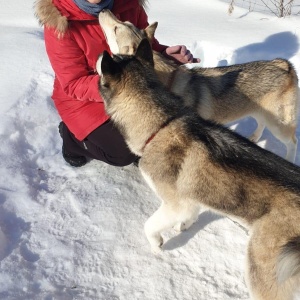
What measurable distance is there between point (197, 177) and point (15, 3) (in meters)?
4.96

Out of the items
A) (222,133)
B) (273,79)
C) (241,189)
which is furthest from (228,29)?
(241,189)

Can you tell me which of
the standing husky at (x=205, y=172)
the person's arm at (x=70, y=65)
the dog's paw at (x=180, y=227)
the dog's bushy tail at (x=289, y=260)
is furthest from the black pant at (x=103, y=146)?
the dog's bushy tail at (x=289, y=260)

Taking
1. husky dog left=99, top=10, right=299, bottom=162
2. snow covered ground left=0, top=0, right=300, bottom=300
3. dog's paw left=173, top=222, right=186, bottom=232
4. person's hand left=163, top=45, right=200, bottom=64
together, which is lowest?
snow covered ground left=0, top=0, right=300, bottom=300

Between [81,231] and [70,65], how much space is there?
114 centimetres

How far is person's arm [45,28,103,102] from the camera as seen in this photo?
2455 mm

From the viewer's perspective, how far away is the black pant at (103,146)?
107 inches

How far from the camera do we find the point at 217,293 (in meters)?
2.08

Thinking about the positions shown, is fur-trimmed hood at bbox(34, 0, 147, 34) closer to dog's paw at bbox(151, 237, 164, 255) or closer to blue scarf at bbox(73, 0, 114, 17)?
blue scarf at bbox(73, 0, 114, 17)

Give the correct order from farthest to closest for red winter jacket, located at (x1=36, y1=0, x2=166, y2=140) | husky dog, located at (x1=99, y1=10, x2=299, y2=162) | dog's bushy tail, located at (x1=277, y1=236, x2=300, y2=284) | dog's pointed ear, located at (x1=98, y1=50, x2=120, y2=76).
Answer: husky dog, located at (x1=99, y1=10, x2=299, y2=162) → red winter jacket, located at (x1=36, y1=0, x2=166, y2=140) → dog's pointed ear, located at (x1=98, y1=50, x2=120, y2=76) → dog's bushy tail, located at (x1=277, y1=236, x2=300, y2=284)

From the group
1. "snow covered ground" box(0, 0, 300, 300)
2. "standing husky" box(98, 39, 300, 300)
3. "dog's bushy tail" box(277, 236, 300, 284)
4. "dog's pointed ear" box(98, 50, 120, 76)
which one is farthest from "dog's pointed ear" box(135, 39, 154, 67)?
"dog's bushy tail" box(277, 236, 300, 284)

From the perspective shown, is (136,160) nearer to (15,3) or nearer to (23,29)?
(23,29)

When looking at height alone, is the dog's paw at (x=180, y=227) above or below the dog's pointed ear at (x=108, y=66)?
below

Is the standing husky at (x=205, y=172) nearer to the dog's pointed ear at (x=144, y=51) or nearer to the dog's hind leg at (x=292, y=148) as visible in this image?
the dog's pointed ear at (x=144, y=51)

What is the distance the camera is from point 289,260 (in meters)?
1.48
